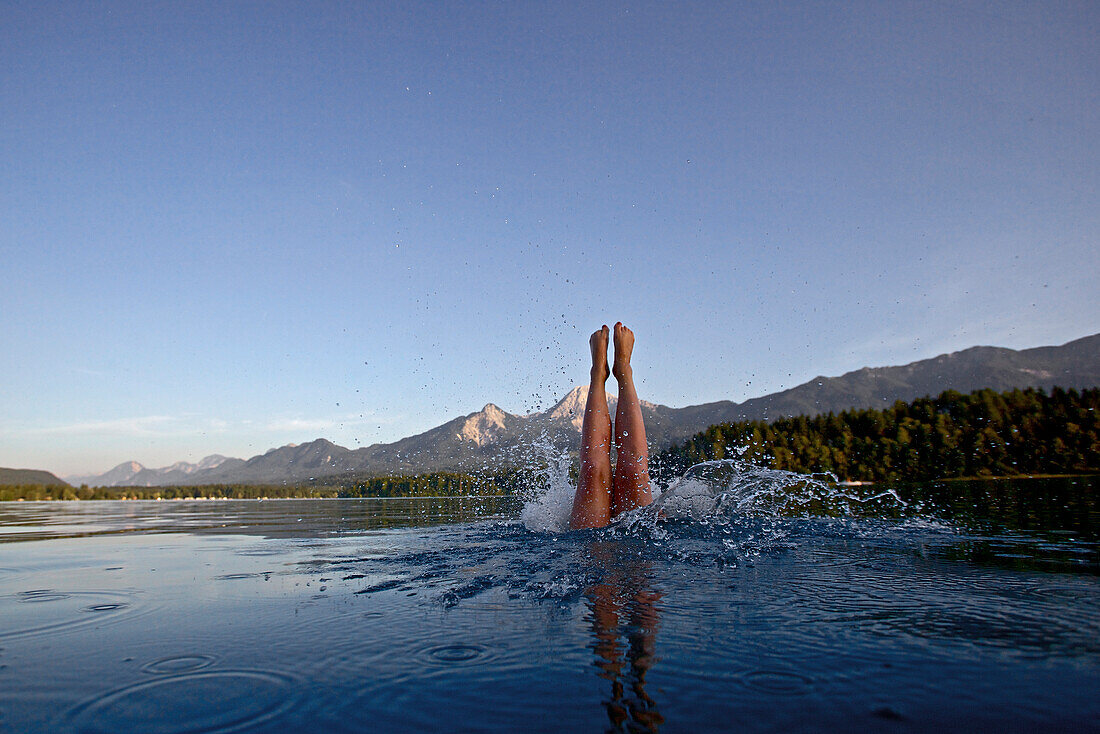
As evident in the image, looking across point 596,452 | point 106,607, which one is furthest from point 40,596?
point 596,452

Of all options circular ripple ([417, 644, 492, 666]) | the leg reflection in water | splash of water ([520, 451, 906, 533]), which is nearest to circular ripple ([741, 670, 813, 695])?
the leg reflection in water

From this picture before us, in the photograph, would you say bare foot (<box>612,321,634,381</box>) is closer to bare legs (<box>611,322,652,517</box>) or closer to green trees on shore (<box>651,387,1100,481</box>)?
bare legs (<box>611,322,652,517</box>)

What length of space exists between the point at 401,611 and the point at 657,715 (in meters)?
3.21

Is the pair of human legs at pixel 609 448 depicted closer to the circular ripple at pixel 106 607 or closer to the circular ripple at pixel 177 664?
the circular ripple at pixel 106 607

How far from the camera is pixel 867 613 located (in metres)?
4.59

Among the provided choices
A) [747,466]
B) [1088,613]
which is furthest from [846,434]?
[1088,613]

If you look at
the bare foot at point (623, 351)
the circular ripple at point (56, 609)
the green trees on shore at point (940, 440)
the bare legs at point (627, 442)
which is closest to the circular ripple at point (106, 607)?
the circular ripple at point (56, 609)

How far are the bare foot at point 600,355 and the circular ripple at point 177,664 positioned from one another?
8.68 meters

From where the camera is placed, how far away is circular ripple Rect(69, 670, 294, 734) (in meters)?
2.85

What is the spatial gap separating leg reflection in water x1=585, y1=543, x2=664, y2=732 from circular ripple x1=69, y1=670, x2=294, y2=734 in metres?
1.82

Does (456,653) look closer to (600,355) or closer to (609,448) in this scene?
(609,448)

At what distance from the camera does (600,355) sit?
11.8m

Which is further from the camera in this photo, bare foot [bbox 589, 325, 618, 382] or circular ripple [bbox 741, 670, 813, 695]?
bare foot [bbox 589, 325, 618, 382]

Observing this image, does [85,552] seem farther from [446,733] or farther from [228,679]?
[446,733]
